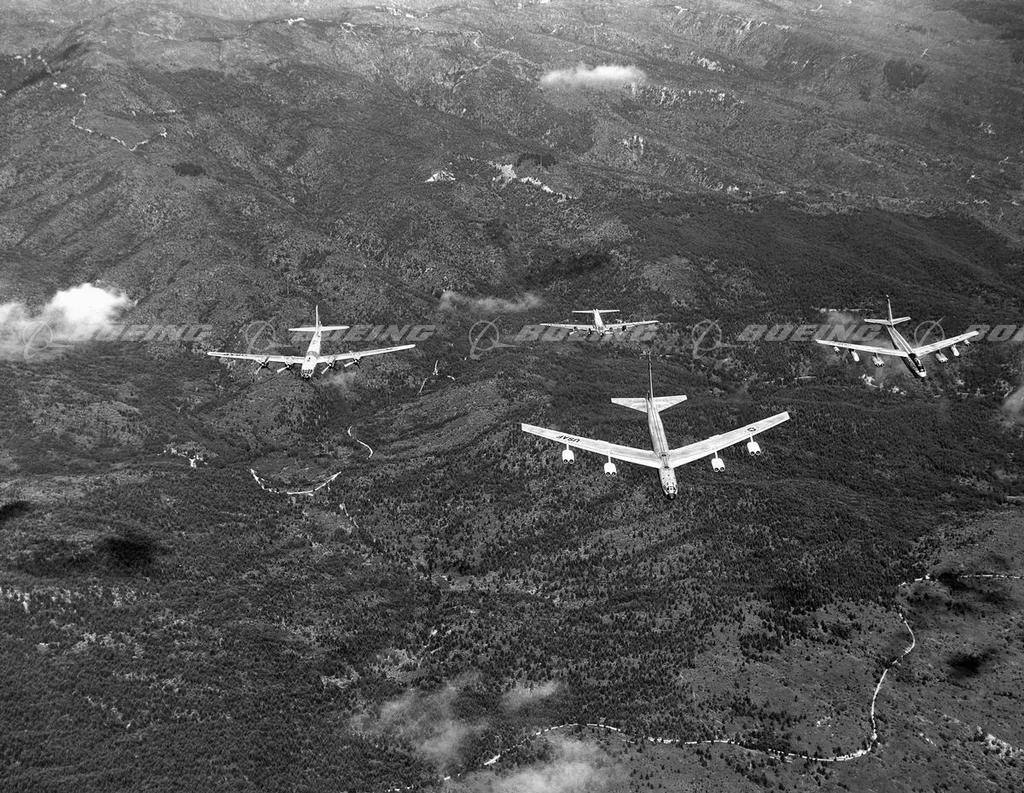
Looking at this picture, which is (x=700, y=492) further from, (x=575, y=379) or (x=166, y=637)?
(x=166, y=637)

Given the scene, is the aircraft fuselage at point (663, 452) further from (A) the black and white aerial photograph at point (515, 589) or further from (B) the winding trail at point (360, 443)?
(B) the winding trail at point (360, 443)

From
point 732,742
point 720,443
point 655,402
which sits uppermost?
point 720,443

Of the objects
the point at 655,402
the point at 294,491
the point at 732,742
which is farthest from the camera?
the point at 294,491

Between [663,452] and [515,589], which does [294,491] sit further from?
[663,452]

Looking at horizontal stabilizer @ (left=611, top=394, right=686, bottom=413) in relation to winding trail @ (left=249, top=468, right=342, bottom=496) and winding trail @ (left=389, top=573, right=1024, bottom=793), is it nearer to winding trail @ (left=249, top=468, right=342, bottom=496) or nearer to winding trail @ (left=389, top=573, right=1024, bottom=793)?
winding trail @ (left=389, top=573, right=1024, bottom=793)

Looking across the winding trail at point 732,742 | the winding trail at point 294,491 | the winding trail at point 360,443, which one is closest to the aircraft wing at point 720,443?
the winding trail at point 732,742

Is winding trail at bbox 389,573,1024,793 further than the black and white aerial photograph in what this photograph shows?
No

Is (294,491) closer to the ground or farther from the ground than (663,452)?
closer to the ground

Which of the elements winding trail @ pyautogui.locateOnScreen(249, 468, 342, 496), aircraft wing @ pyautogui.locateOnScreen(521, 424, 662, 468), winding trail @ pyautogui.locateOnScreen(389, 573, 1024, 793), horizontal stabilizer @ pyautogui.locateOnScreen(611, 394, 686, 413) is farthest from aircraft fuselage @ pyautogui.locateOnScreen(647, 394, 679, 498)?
winding trail @ pyautogui.locateOnScreen(249, 468, 342, 496)

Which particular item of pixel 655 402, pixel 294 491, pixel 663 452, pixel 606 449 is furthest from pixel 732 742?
pixel 294 491

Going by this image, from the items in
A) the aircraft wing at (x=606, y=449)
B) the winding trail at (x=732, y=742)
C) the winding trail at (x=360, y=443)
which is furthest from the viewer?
the winding trail at (x=360, y=443)

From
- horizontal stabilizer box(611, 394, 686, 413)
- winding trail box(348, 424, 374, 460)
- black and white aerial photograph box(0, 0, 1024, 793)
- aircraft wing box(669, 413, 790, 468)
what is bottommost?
winding trail box(348, 424, 374, 460)

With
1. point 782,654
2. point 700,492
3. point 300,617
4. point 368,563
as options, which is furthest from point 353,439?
point 782,654
